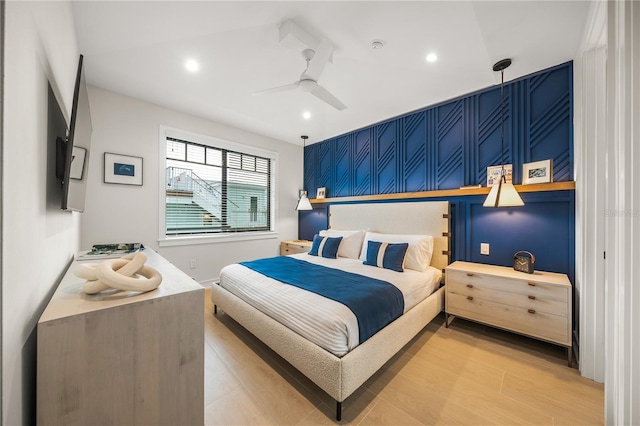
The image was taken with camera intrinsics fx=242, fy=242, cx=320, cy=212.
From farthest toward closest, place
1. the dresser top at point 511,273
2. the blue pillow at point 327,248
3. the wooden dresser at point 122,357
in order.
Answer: the blue pillow at point 327,248 < the dresser top at point 511,273 < the wooden dresser at point 122,357

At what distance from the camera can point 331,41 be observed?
2.05 meters

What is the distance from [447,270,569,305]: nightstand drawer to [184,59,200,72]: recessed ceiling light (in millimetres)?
3351

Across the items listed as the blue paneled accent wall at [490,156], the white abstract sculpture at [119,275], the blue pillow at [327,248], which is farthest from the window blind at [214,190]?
the white abstract sculpture at [119,275]

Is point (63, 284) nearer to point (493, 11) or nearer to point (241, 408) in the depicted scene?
point (241, 408)

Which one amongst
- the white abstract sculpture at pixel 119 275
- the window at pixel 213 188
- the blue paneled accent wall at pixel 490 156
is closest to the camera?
the white abstract sculpture at pixel 119 275

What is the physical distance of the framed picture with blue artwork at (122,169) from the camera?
290 cm

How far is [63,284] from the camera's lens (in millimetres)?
1187

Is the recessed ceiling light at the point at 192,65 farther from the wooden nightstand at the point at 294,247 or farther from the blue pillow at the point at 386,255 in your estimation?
the wooden nightstand at the point at 294,247

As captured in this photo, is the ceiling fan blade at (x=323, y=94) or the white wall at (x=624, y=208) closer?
the white wall at (x=624, y=208)

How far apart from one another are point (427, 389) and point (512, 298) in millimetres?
1201

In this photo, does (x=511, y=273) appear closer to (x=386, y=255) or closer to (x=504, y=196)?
(x=504, y=196)

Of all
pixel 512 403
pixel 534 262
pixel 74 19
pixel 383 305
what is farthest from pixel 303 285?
pixel 74 19

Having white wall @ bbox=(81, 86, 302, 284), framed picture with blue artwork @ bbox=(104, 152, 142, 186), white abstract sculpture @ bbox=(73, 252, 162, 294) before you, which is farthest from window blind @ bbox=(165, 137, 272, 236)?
white abstract sculpture @ bbox=(73, 252, 162, 294)

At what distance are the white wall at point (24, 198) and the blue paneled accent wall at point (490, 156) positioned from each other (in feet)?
11.3
